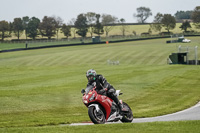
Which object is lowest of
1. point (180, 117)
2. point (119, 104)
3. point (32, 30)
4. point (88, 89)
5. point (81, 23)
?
point (180, 117)

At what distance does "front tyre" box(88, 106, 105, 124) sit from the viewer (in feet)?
45.4

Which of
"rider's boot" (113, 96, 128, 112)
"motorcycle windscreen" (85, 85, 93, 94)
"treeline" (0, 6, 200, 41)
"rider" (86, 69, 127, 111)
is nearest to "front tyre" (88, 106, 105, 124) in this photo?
"motorcycle windscreen" (85, 85, 93, 94)

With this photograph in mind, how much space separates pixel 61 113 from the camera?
19812mm

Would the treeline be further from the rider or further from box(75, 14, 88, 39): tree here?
the rider

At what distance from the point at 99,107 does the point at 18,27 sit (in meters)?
164

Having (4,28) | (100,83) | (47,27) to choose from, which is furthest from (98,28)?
(100,83)

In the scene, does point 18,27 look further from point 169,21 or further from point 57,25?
point 169,21

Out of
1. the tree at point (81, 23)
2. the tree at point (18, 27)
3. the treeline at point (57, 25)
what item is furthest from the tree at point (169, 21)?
the tree at point (18, 27)

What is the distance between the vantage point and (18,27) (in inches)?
6831

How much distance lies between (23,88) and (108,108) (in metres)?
14.5

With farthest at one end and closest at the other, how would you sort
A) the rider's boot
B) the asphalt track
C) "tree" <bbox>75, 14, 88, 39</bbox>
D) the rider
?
"tree" <bbox>75, 14, 88, 39</bbox>, the asphalt track, the rider's boot, the rider

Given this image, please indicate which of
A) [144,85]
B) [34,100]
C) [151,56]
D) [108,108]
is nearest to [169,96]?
[144,85]

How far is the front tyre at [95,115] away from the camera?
13836 mm

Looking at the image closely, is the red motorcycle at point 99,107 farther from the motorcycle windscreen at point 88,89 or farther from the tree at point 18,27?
the tree at point 18,27
